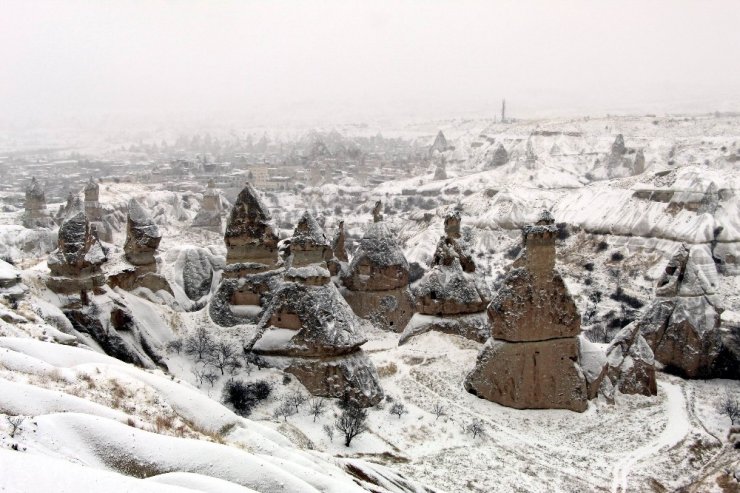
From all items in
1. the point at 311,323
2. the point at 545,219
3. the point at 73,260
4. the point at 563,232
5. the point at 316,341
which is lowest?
the point at 563,232

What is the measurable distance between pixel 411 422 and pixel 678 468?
6633 millimetres

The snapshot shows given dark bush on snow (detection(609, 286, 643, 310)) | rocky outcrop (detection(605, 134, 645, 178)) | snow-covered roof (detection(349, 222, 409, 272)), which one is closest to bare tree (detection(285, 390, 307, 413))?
snow-covered roof (detection(349, 222, 409, 272))

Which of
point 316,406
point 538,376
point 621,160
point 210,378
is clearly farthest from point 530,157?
point 316,406

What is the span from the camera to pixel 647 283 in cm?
4769

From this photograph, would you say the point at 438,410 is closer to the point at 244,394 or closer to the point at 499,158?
the point at 244,394

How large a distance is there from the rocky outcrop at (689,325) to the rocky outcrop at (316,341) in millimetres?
12244

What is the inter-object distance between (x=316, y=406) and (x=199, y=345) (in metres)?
4.88

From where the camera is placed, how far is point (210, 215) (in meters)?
69.2

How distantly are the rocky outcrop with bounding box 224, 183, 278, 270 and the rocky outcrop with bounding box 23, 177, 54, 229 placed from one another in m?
35.3

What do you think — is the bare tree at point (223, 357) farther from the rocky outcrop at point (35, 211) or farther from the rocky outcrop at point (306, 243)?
the rocky outcrop at point (35, 211)

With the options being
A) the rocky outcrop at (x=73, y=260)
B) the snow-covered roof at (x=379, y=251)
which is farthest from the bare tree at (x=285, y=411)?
the snow-covered roof at (x=379, y=251)

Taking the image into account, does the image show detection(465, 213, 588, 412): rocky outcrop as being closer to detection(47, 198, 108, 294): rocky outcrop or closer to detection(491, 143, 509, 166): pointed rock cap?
detection(47, 198, 108, 294): rocky outcrop

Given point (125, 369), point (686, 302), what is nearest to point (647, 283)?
point (686, 302)

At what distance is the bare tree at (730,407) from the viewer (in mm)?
20406
